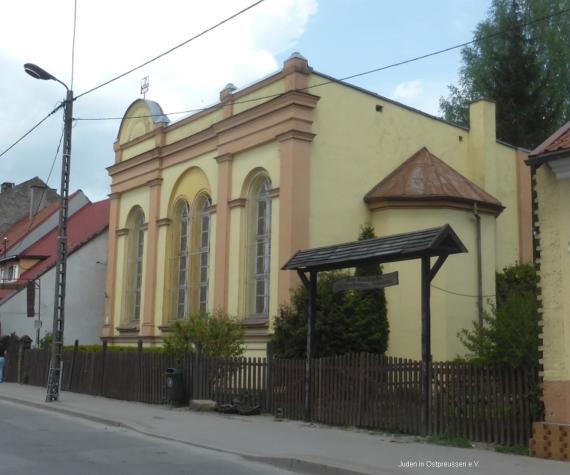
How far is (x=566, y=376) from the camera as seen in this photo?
10281mm

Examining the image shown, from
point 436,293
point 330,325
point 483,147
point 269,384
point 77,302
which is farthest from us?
point 77,302

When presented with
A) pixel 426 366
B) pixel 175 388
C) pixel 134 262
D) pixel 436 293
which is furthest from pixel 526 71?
pixel 426 366

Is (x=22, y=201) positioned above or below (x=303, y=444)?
above

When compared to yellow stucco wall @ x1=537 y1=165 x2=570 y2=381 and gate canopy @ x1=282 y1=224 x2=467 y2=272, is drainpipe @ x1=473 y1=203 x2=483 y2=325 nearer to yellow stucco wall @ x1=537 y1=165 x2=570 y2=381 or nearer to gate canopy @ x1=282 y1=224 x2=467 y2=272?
gate canopy @ x1=282 y1=224 x2=467 y2=272

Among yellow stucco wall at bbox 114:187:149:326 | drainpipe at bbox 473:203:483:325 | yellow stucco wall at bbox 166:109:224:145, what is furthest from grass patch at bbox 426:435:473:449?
yellow stucco wall at bbox 114:187:149:326

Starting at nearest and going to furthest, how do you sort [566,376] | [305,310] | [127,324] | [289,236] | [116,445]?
[566,376]
[116,445]
[305,310]
[289,236]
[127,324]

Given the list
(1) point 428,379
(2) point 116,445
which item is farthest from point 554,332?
(2) point 116,445

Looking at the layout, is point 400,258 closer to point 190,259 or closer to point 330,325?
point 330,325

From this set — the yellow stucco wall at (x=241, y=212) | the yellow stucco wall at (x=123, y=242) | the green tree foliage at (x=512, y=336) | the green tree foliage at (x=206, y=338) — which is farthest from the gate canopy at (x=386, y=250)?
the yellow stucco wall at (x=123, y=242)

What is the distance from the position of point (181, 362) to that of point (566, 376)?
1051 cm

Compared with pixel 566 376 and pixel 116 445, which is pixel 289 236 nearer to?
pixel 116 445

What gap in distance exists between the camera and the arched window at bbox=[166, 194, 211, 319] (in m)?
25.2

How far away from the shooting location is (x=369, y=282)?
14062mm

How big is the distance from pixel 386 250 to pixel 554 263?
10.8 ft
